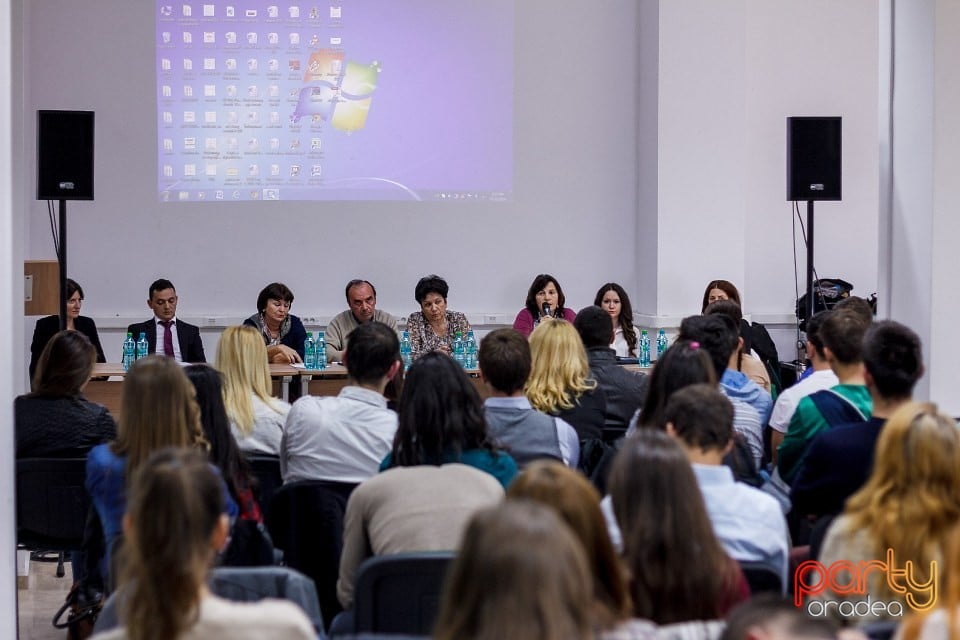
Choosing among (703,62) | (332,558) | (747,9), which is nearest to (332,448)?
(332,558)

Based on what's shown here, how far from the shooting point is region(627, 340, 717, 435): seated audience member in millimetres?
3441

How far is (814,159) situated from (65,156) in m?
4.77

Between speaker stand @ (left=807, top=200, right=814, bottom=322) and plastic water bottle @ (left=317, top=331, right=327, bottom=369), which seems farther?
speaker stand @ (left=807, top=200, right=814, bottom=322)

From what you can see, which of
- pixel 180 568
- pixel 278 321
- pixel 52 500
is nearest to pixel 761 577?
pixel 180 568

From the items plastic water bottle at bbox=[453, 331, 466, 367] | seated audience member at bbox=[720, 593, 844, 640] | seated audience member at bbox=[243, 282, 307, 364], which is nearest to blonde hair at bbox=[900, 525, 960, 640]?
seated audience member at bbox=[720, 593, 844, 640]

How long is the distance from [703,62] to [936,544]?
248 inches

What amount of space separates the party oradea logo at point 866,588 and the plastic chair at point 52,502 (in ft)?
8.10

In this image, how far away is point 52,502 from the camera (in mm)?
3922

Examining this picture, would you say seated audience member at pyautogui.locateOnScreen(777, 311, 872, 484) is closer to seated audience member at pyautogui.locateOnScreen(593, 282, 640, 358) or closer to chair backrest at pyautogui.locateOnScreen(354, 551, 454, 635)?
chair backrest at pyautogui.locateOnScreen(354, 551, 454, 635)

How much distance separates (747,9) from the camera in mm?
8562

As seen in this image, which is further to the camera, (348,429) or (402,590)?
(348,429)

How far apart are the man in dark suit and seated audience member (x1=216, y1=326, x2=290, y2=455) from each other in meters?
3.09

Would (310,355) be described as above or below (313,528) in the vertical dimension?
above

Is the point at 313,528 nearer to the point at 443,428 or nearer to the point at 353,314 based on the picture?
the point at 443,428
